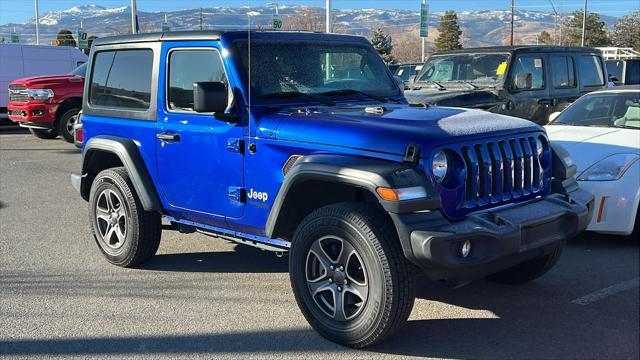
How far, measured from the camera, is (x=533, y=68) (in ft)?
32.9

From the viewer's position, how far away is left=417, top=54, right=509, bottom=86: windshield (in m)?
9.84

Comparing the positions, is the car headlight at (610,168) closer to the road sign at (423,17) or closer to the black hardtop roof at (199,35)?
the black hardtop roof at (199,35)

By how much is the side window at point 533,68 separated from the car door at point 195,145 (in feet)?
20.7

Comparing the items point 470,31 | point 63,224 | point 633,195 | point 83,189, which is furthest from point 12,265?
point 470,31

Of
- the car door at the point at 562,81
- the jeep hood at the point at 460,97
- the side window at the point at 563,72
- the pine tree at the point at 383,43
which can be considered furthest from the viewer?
the pine tree at the point at 383,43

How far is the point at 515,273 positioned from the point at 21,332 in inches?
140

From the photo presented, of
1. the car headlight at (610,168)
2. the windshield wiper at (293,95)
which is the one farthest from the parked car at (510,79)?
the windshield wiper at (293,95)

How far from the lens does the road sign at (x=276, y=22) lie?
5.16 m

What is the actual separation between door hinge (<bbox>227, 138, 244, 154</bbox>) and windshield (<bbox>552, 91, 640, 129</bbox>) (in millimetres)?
4322

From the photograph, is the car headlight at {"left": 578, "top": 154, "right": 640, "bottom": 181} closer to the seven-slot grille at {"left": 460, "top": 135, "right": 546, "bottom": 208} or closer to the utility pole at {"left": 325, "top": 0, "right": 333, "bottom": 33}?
the seven-slot grille at {"left": 460, "top": 135, "right": 546, "bottom": 208}

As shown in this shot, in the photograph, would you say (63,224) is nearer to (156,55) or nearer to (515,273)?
(156,55)

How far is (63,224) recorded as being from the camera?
7.19 meters

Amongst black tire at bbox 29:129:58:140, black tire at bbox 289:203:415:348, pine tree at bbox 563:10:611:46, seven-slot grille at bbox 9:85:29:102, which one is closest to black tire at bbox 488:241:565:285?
black tire at bbox 289:203:415:348

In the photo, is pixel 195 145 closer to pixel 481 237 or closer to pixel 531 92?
pixel 481 237
